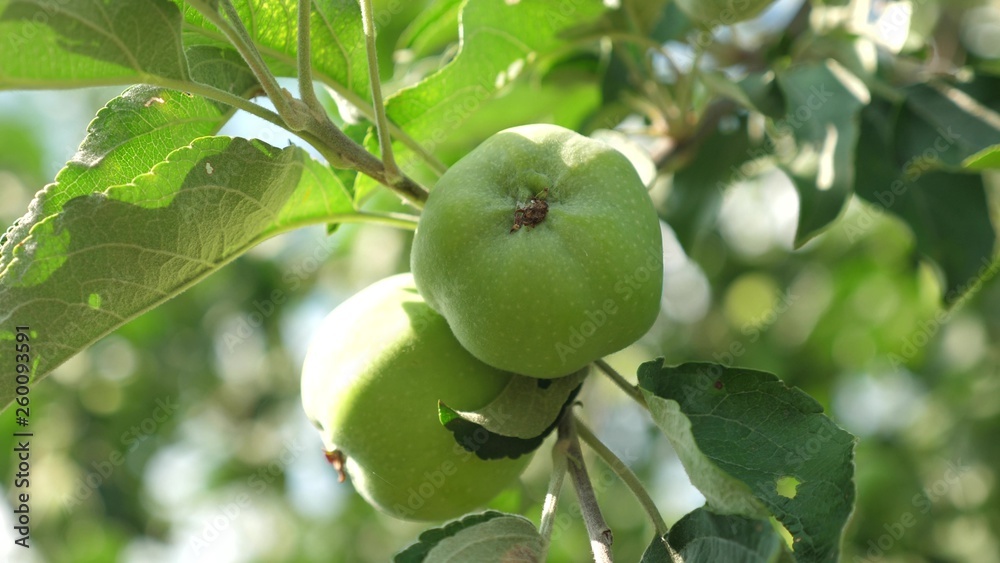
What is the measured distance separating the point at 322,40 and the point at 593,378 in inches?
83.1

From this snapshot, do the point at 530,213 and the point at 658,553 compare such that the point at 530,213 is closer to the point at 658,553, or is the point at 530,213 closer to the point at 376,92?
the point at 376,92

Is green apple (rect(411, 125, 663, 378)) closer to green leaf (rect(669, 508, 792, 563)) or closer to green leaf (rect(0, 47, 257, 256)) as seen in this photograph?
green leaf (rect(669, 508, 792, 563))

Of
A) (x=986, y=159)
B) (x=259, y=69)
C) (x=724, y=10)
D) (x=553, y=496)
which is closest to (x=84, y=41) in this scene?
(x=259, y=69)

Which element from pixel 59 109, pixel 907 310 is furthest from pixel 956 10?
pixel 59 109

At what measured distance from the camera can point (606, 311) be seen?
1.06 m

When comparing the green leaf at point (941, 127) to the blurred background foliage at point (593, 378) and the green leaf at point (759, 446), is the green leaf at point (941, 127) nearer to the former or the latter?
the blurred background foliage at point (593, 378)

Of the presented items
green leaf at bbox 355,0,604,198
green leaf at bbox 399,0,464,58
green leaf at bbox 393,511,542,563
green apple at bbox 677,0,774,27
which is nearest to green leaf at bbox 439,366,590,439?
green leaf at bbox 393,511,542,563

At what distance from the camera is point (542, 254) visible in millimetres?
1048

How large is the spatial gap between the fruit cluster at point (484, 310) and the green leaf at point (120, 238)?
0.76 feet

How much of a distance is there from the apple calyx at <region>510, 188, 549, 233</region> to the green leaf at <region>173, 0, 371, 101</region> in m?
0.44

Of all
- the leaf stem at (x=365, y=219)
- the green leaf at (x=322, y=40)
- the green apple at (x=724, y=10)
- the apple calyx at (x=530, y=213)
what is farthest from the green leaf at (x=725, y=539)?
the green apple at (x=724, y=10)

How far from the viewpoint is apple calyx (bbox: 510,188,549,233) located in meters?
1.07

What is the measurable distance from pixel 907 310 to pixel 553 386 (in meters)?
2.57

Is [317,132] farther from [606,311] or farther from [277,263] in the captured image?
[277,263]
